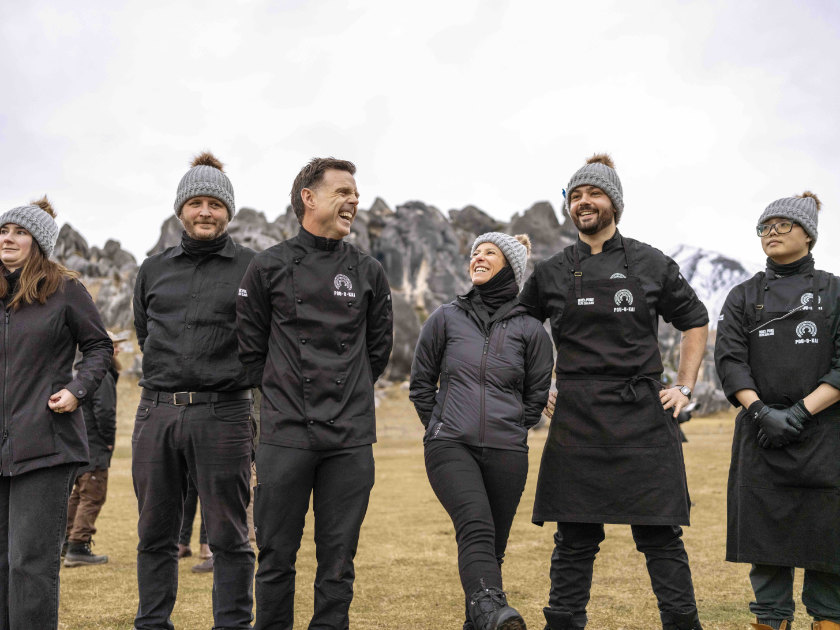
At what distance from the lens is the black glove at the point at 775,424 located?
476 centimetres

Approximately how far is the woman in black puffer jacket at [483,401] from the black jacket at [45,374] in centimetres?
191

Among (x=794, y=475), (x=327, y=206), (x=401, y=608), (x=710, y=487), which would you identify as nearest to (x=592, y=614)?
(x=401, y=608)

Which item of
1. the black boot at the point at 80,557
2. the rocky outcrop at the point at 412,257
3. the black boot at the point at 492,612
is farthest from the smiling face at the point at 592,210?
the rocky outcrop at the point at 412,257

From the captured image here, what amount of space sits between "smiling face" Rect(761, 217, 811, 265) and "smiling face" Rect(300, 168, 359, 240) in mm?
2716

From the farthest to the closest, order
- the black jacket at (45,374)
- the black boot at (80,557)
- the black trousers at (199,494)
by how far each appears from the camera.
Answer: the black boot at (80,557) < the black trousers at (199,494) < the black jacket at (45,374)

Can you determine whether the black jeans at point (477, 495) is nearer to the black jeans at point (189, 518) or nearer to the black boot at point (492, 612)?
the black boot at point (492, 612)

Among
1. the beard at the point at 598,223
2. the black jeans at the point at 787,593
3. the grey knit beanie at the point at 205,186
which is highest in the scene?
the grey knit beanie at the point at 205,186

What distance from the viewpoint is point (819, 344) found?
4.92 m

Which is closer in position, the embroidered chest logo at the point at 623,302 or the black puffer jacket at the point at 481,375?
the black puffer jacket at the point at 481,375

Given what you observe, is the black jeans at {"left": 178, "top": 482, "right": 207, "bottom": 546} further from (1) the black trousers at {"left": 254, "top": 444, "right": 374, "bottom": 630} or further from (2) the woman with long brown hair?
(1) the black trousers at {"left": 254, "top": 444, "right": 374, "bottom": 630}

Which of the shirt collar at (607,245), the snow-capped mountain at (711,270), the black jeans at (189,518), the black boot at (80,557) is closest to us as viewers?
the shirt collar at (607,245)

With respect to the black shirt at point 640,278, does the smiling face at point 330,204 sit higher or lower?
higher

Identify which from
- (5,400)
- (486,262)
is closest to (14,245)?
(5,400)

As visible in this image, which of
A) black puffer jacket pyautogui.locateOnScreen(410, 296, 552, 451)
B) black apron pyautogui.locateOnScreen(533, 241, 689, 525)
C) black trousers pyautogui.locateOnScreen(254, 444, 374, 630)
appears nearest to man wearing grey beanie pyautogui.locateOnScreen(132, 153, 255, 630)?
black trousers pyautogui.locateOnScreen(254, 444, 374, 630)
